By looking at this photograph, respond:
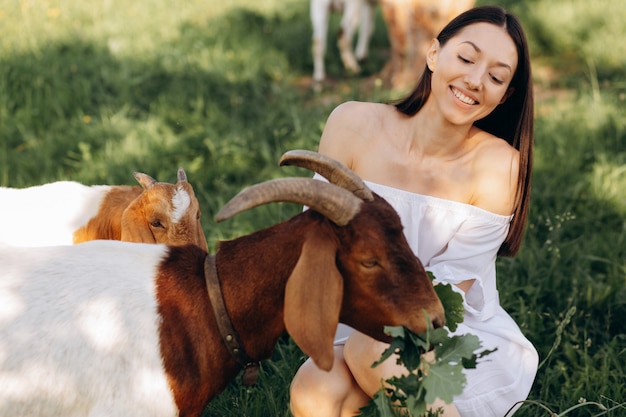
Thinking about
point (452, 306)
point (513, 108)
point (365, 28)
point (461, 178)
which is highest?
point (513, 108)

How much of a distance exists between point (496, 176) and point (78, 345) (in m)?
1.81

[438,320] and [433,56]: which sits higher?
[433,56]

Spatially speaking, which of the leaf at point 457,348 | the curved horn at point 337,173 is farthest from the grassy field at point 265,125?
the curved horn at point 337,173

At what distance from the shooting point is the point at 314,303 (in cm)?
239

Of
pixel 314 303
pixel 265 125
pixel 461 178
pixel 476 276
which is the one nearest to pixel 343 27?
pixel 265 125

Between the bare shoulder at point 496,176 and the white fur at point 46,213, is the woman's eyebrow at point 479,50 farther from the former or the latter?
the white fur at point 46,213

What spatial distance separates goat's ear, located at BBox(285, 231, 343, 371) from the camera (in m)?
2.40

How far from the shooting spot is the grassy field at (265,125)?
13.0 feet

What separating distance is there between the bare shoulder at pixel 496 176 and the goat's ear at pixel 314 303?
3.80 ft

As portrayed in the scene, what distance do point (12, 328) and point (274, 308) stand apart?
798 millimetres

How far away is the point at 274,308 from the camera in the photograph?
2611 mm

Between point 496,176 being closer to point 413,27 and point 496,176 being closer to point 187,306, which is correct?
point 187,306

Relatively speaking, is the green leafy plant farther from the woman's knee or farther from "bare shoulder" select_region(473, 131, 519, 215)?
"bare shoulder" select_region(473, 131, 519, 215)

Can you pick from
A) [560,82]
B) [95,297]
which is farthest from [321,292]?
[560,82]
